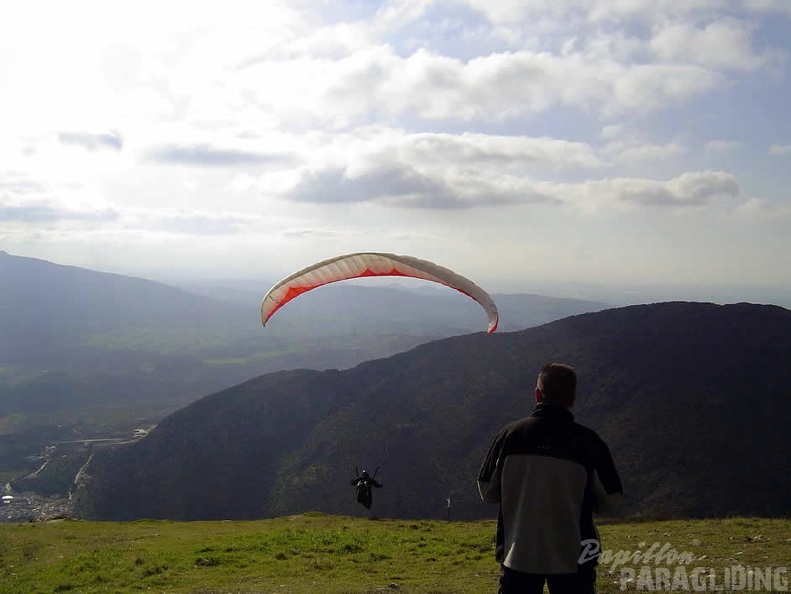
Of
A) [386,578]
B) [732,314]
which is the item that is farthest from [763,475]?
[386,578]

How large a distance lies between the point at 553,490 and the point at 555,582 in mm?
965

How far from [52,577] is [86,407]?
189399 millimetres

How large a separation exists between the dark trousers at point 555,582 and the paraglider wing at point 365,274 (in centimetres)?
902

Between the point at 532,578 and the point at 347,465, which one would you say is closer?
the point at 532,578

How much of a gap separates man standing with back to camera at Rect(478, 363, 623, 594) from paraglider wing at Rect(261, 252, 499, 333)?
8859mm

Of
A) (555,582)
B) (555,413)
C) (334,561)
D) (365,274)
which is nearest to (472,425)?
(334,561)

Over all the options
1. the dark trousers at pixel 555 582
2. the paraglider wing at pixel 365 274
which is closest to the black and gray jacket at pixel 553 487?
the dark trousers at pixel 555 582

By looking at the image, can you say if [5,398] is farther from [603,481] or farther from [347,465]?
[603,481]

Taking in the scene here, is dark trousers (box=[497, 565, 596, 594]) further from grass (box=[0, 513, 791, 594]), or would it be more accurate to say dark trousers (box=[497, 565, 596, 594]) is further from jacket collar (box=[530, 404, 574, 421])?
grass (box=[0, 513, 791, 594])

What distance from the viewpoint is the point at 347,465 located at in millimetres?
71875

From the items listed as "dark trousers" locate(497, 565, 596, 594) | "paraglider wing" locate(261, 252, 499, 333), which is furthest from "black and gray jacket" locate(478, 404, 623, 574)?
"paraglider wing" locate(261, 252, 499, 333)

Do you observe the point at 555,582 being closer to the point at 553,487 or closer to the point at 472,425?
the point at 553,487

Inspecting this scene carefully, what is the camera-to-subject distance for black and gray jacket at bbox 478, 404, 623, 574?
5.45 metres

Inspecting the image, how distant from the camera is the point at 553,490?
5457mm
